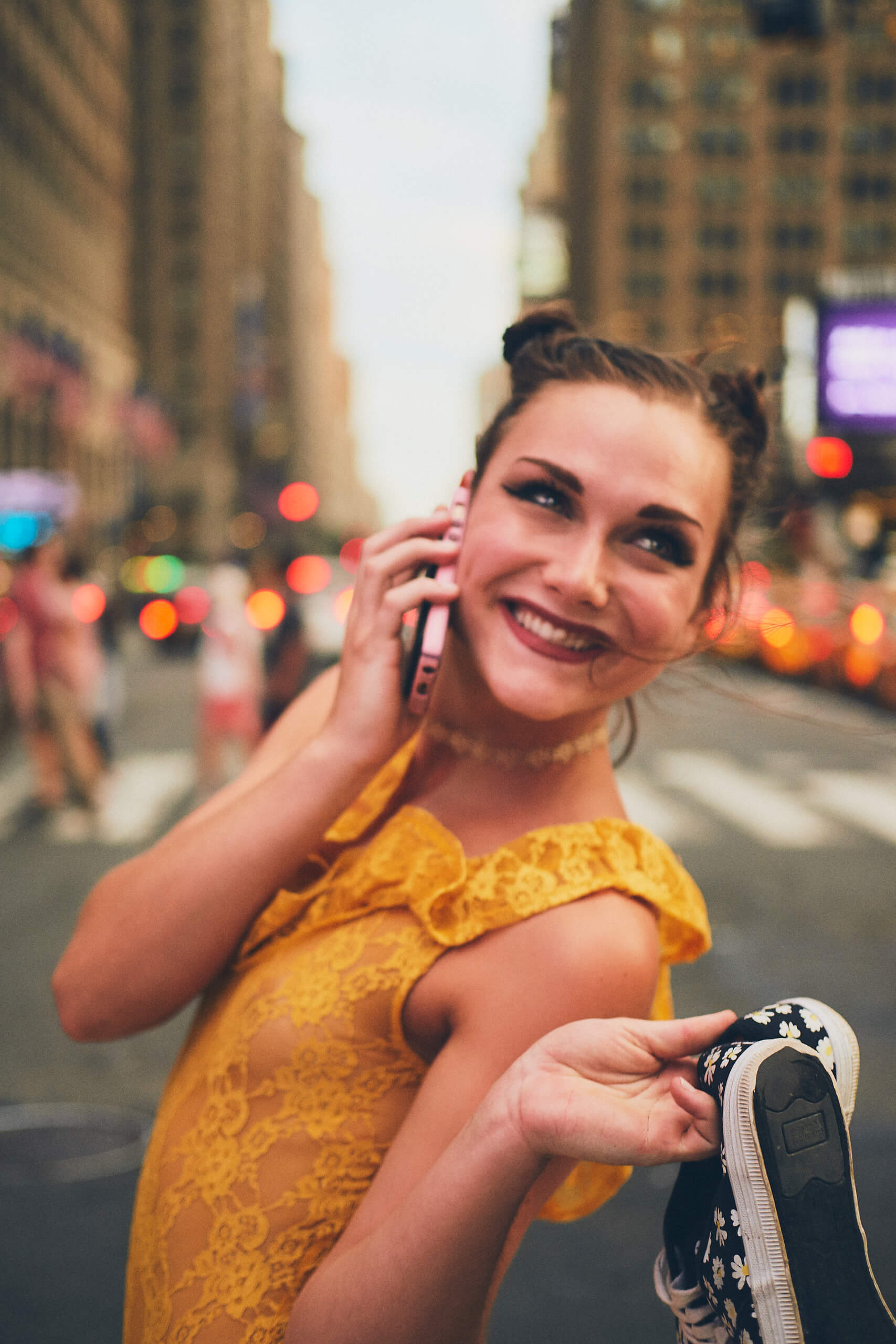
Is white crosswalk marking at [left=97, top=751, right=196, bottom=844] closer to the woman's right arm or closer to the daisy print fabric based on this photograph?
the woman's right arm

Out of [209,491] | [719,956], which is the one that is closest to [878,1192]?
[719,956]

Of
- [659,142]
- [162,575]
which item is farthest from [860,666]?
[659,142]

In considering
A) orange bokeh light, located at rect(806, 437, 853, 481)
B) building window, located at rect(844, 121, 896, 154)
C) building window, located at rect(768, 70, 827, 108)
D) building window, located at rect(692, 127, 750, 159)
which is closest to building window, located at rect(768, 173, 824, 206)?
building window, located at rect(844, 121, 896, 154)

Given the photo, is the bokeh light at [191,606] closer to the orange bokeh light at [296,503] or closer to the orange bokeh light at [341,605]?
the orange bokeh light at [296,503]

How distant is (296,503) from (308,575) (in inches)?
293

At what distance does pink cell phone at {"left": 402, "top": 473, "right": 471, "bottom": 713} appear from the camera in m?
1.47

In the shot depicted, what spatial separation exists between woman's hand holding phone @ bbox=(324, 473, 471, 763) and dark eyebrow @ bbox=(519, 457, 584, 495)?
162mm

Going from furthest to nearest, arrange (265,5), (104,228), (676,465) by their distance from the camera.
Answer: (265,5)
(104,228)
(676,465)

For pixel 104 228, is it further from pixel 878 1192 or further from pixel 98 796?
pixel 878 1192

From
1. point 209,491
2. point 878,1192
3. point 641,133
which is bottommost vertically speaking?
point 209,491

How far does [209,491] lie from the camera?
268 feet

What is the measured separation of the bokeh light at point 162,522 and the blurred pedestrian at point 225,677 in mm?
60296

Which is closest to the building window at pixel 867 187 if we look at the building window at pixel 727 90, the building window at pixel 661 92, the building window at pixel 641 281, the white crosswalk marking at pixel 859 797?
the building window at pixel 727 90

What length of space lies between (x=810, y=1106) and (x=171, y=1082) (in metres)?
0.97
